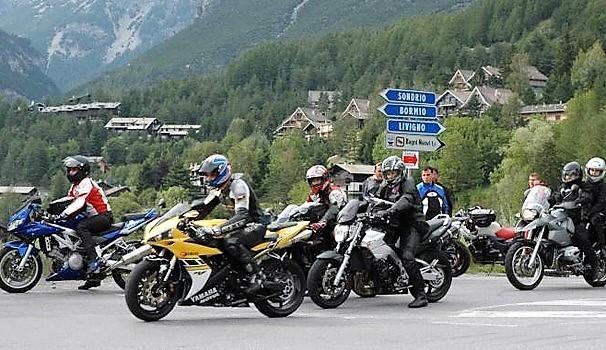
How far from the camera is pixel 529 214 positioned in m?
15.6

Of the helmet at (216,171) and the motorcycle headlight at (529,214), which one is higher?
the helmet at (216,171)

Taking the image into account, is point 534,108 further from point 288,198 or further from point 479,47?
point 479,47

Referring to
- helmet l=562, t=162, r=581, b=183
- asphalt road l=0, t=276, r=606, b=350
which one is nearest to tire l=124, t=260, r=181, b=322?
asphalt road l=0, t=276, r=606, b=350

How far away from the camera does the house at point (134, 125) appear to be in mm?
191500

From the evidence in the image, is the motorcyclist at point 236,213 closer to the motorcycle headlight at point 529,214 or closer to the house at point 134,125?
the motorcycle headlight at point 529,214

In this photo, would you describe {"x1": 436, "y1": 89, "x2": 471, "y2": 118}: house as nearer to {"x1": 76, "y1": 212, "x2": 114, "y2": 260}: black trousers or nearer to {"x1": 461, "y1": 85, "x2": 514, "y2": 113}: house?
{"x1": 461, "y1": 85, "x2": 514, "y2": 113}: house

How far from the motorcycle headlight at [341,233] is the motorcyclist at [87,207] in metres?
3.83

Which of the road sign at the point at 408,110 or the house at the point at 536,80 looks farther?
the house at the point at 536,80

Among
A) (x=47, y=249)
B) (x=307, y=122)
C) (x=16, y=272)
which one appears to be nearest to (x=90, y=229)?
(x=47, y=249)

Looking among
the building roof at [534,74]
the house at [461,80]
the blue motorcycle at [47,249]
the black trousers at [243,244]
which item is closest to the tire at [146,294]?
the black trousers at [243,244]

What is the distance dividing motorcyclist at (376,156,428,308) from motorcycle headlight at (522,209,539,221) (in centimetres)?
367

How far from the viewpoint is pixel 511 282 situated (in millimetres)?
14102

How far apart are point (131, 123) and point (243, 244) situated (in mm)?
188171

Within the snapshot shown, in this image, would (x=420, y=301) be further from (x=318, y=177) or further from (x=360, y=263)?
(x=318, y=177)
